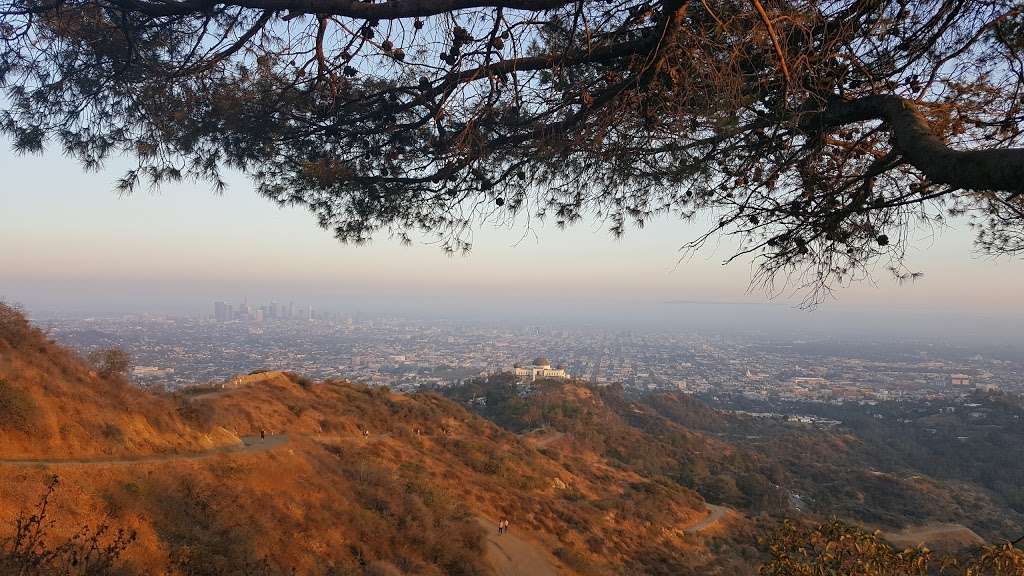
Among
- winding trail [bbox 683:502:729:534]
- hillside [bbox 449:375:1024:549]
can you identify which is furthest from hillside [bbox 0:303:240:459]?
hillside [bbox 449:375:1024:549]

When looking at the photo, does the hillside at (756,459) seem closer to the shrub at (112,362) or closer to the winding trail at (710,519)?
the winding trail at (710,519)

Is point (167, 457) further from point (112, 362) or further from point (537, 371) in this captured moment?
point (537, 371)

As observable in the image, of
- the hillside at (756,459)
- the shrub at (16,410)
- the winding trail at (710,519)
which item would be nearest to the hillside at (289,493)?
the shrub at (16,410)

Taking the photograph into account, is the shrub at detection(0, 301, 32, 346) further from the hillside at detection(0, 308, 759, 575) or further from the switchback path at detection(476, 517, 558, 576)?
the switchback path at detection(476, 517, 558, 576)

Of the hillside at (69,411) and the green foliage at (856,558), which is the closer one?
the green foliage at (856,558)

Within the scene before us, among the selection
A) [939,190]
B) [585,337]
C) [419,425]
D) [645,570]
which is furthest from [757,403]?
[585,337]

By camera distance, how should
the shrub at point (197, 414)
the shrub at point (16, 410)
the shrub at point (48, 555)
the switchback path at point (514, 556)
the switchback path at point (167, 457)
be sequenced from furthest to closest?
the shrub at point (197, 414), the switchback path at point (514, 556), the shrub at point (16, 410), the switchback path at point (167, 457), the shrub at point (48, 555)

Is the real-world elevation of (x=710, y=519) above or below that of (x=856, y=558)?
below

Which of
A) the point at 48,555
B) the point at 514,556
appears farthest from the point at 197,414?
the point at 48,555
